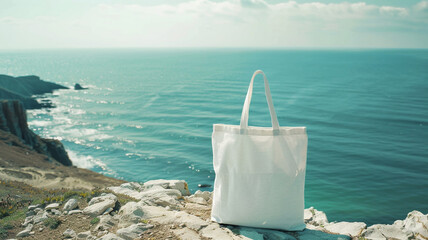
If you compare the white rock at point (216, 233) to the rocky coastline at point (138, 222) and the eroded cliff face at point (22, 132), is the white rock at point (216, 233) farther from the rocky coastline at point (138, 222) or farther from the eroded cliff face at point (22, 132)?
the eroded cliff face at point (22, 132)

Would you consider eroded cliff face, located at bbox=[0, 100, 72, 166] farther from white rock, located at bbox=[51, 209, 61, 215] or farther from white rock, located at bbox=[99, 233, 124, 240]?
white rock, located at bbox=[99, 233, 124, 240]

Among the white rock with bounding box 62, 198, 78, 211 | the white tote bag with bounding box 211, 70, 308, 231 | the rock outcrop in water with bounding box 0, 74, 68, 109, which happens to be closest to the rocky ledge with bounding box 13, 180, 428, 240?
the white rock with bounding box 62, 198, 78, 211

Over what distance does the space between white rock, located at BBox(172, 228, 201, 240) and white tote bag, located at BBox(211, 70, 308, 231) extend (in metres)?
0.60

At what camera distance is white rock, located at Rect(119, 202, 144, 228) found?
20.7ft

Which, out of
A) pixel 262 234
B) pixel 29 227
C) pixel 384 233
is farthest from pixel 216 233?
pixel 29 227

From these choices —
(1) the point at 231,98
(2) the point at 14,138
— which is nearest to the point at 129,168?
(2) the point at 14,138

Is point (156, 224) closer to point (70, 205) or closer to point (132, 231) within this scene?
point (132, 231)

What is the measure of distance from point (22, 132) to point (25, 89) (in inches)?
2179

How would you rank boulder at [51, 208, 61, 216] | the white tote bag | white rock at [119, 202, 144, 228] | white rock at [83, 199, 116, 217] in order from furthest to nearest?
boulder at [51, 208, 61, 216], white rock at [83, 199, 116, 217], white rock at [119, 202, 144, 228], the white tote bag

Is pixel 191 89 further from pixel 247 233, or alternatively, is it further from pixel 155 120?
pixel 247 233

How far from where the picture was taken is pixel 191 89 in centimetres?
9206

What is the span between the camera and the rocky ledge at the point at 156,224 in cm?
548

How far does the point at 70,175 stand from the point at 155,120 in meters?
36.5

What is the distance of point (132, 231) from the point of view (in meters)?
5.86
